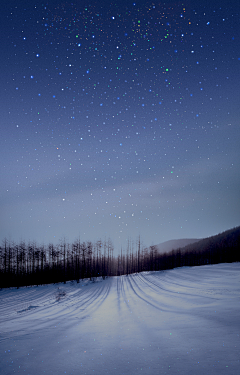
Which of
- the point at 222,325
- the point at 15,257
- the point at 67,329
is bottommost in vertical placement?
the point at 15,257

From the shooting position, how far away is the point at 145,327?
557 centimetres

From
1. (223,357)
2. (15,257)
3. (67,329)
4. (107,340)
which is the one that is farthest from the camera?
(15,257)

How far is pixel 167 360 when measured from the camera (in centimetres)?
331

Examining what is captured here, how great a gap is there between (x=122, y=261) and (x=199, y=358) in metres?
90.4

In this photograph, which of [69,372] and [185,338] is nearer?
[69,372]

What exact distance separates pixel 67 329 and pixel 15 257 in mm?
52521

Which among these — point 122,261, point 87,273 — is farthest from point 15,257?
point 122,261

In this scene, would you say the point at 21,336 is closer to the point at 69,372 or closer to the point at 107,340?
the point at 107,340

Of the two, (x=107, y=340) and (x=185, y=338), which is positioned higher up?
(x=185, y=338)

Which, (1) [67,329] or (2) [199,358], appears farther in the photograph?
(1) [67,329]

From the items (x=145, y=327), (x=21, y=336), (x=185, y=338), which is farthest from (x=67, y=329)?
(x=185, y=338)

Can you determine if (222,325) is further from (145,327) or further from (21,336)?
(21,336)

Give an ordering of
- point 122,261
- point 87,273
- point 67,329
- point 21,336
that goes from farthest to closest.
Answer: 1. point 122,261
2. point 87,273
3. point 67,329
4. point 21,336

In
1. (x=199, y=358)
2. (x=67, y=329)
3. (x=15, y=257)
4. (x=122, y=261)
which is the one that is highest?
(x=199, y=358)
